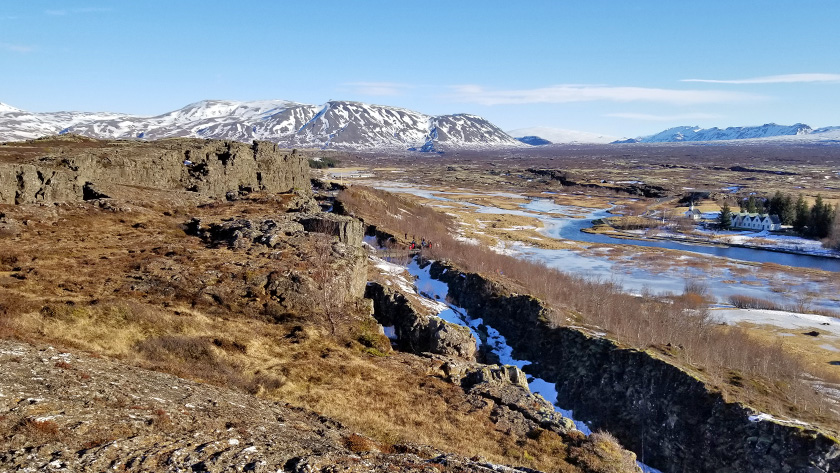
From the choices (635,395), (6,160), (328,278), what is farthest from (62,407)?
(6,160)

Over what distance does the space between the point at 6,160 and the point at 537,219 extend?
138 metres

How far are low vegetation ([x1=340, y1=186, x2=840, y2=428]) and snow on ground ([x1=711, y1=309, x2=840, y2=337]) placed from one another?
15.8ft

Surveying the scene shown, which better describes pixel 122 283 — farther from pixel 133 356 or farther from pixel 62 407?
pixel 62 407

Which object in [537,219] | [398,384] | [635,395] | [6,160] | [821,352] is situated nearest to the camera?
[398,384]

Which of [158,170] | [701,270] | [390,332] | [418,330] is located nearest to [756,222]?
[701,270]

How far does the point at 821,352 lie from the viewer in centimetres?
5778

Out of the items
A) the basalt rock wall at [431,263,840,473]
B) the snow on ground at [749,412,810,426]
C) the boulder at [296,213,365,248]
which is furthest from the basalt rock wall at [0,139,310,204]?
the snow on ground at [749,412,810,426]

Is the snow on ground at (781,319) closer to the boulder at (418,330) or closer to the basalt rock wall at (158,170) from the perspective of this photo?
the boulder at (418,330)

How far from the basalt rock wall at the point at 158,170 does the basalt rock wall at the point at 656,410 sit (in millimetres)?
42130

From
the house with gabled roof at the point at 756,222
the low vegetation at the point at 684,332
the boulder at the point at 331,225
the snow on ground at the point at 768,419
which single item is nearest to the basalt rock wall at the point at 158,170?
the boulder at the point at 331,225

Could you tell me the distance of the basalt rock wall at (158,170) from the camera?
4391 centimetres

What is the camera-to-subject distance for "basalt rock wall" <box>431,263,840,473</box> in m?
34.1

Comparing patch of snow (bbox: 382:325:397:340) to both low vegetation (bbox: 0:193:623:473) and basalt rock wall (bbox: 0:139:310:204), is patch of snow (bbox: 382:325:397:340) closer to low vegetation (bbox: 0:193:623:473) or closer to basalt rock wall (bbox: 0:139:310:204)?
low vegetation (bbox: 0:193:623:473)

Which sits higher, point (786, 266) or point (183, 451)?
point (183, 451)
